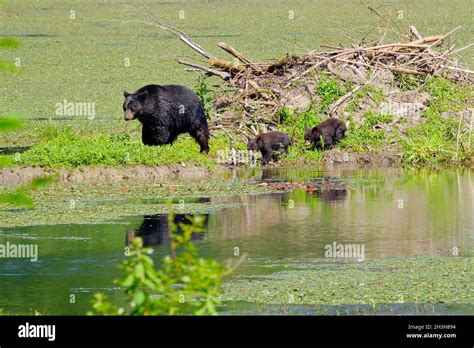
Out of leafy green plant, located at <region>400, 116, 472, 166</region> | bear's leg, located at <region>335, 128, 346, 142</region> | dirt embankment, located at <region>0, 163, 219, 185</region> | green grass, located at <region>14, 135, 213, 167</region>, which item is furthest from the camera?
bear's leg, located at <region>335, 128, 346, 142</region>

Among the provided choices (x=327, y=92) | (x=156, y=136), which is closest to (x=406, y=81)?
(x=327, y=92)

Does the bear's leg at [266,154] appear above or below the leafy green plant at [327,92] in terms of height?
below

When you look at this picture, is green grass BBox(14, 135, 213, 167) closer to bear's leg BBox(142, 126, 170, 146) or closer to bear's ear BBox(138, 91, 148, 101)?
bear's leg BBox(142, 126, 170, 146)

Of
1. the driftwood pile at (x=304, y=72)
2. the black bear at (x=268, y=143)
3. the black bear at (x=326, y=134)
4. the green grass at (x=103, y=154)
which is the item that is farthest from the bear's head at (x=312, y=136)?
the green grass at (x=103, y=154)

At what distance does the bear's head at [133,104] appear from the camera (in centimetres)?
1730

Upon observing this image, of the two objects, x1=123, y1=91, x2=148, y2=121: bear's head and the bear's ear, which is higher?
the bear's ear

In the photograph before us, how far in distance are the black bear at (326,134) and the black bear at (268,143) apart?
1.65 ft

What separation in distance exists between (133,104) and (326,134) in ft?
9.57

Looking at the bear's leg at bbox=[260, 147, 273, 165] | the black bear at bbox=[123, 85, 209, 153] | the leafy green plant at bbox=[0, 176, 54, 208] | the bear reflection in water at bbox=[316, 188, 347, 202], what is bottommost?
the bear reflection in water at bbox=[316, 188, 347, 202]

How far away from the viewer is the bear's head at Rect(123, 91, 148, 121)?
17297 millimetres

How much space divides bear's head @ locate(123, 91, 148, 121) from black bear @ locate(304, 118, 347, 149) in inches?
101

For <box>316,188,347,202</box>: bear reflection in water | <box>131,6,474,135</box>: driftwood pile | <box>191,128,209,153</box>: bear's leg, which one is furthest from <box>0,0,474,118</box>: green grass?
<box>316,188,347,202</box>: bear reflection in water

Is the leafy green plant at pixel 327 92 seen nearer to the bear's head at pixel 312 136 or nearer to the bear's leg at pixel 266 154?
the bear's head at pixel 312 136
